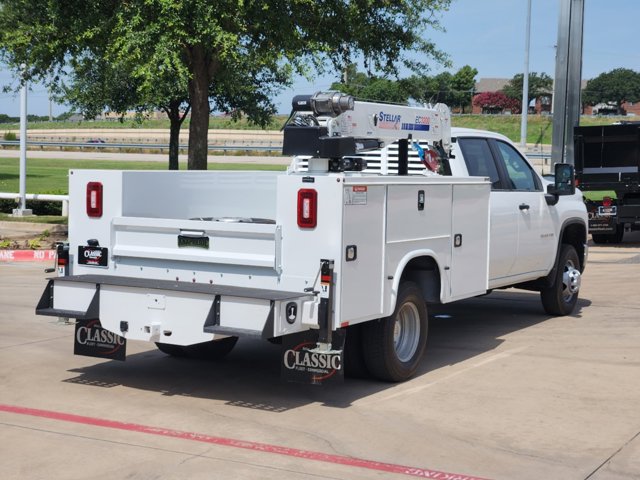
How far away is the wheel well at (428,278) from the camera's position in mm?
8672

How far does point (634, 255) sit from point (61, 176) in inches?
1243

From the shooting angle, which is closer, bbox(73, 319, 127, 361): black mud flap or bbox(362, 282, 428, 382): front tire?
bbox(362, 282, 428, 382): front tire

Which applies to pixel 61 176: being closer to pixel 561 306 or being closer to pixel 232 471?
pixel 561 306

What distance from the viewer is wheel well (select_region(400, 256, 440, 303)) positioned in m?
8.67

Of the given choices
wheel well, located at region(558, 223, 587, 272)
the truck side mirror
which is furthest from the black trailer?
the truck side mirror

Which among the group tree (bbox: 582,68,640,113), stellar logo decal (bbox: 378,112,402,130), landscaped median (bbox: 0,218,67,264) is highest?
tree (bbox: 582,68,640,113)

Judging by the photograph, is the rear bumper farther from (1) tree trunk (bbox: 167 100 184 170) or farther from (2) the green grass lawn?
(1) tree trunk (bbox: 167 100 184 170)

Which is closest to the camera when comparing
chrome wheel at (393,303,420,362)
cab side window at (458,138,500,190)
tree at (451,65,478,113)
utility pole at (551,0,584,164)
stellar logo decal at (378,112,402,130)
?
chrome wheel at (393,303,420,362)

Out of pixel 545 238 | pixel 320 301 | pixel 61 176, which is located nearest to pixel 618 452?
pixel 320 301

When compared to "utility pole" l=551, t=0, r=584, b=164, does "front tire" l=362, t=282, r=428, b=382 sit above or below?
below

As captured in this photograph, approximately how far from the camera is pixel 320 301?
7.25m

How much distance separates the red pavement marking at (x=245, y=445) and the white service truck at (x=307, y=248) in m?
0.78

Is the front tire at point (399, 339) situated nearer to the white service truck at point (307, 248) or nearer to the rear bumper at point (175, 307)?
the white service truck at point (307, 248)

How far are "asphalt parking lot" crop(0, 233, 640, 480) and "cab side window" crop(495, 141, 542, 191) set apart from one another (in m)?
1.61
